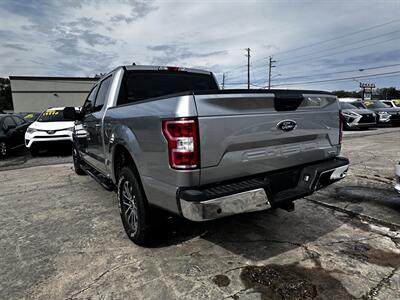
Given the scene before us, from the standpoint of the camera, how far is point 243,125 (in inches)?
105

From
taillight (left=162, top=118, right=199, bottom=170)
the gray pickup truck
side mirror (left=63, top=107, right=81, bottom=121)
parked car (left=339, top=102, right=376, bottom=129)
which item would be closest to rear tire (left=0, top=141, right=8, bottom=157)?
side mirror (left=63, top=107, right=81, bottom=121)

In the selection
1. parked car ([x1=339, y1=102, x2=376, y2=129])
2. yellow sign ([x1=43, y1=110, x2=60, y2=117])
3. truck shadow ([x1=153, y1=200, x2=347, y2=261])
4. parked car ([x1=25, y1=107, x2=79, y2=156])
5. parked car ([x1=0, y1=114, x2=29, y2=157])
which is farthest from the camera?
parked car ([x1=339, y1=102, x2=376, y2=129])

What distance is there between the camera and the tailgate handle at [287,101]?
2910 millimetres

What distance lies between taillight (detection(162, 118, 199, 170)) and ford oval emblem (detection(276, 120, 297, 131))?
0.90m

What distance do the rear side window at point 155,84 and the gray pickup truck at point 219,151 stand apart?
30 centimetres

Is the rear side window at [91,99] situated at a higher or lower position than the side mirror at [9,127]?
higher

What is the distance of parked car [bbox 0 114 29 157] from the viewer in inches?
410

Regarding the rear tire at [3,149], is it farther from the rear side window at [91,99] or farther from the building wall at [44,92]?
the building wall at [44,92]

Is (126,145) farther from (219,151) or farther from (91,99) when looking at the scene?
(91,99)

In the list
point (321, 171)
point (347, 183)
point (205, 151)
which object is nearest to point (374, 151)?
point (347, 183)

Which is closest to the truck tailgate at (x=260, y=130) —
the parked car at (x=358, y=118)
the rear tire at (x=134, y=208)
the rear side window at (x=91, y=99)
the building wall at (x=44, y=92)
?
the rear tire at (x=134, y=208)

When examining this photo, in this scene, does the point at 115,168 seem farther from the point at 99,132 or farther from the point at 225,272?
the point at 225,272

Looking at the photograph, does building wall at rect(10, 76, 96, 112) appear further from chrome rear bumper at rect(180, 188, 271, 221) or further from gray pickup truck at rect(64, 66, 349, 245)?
chrome rear bumper at rect(180, 188, 271, 221)

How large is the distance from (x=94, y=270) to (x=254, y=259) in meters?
1.50
